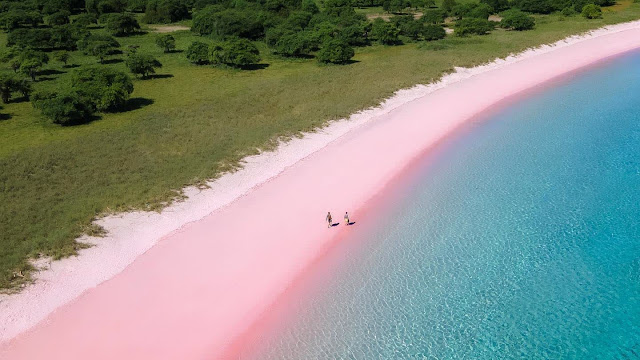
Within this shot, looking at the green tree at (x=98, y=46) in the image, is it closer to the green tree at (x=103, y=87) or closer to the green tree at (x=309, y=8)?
the green tree at (x=103, y=87)

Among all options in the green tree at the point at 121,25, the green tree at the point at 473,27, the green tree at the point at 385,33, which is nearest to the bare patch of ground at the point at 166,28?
the green tree at the point at 121,25

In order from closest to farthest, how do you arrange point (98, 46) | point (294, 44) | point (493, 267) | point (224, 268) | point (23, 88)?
point (224, 268) < point (493, 267) < point (23, 88) < point (98, 46) < point (294, 44)

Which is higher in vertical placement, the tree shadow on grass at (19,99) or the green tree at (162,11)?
the green tree at (162,11)

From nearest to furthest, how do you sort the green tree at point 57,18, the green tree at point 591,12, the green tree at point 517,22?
the green tree at point 517,22 → the green tree at point 591,12 → the green tree at point 57,18

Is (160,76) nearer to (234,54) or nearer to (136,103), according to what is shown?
(234,54)

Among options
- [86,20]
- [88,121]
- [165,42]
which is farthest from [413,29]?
[86,20]
